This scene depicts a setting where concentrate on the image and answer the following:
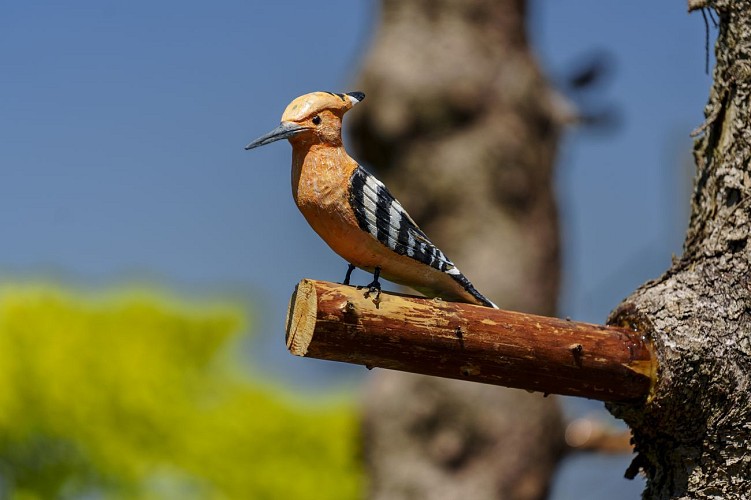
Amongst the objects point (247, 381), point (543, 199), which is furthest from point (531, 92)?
point (247, 381)

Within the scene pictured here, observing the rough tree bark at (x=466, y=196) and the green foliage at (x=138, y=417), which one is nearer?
the rough tree bark at (x=466, y=196)

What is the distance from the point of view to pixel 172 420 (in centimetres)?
753

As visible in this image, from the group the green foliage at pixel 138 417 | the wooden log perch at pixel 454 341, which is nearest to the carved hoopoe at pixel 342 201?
the wooden log perch at pixel 454 341

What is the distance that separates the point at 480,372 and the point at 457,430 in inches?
134

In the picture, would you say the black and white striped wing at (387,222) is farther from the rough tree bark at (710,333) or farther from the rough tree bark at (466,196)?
the rough tree bark at (466,196)

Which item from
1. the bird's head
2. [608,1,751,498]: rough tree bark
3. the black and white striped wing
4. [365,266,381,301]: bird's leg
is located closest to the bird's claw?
[365,266,381,301]: bird's leg

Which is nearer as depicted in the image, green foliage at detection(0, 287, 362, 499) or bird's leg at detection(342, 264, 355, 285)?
bird's leg at detection(342, 264, 355, 285)

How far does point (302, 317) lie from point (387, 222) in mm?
296

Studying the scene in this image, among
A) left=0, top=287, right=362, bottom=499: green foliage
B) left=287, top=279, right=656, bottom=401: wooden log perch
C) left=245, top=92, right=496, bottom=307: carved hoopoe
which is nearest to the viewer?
left=287, top=279, right=656, bottom=401: wooden log perch

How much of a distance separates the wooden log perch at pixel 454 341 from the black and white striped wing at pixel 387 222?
0.16 meters

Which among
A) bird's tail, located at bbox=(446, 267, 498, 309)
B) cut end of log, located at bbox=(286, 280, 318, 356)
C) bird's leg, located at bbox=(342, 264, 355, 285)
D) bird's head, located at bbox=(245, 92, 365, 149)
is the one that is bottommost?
cut end of log, located at bbox=(286, 280, 318, 356)

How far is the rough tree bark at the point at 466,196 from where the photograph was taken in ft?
17.4

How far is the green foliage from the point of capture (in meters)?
7.46

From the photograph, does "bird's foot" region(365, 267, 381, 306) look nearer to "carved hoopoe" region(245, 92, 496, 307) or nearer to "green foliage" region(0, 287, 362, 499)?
"carved hoopoe" region(245, 92, 496, 307)
